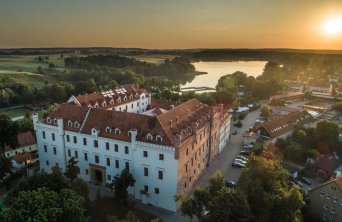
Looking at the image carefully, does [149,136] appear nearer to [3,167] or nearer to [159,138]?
[159,138]

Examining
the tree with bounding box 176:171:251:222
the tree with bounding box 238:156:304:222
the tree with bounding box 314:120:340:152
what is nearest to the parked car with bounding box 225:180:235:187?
the tree with bounding box 238:156:304:222

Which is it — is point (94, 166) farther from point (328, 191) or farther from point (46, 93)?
point (46, 93)

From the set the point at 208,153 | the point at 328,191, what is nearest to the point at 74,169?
the point at 208,153

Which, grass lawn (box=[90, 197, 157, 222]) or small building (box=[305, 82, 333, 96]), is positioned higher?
small building (box=[305, 82, 333, 96])

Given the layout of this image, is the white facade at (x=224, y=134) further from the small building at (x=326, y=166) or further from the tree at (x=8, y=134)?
the tree at (x=8, y=134)

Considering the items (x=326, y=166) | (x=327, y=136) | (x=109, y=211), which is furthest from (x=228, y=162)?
(x=109, y=211)

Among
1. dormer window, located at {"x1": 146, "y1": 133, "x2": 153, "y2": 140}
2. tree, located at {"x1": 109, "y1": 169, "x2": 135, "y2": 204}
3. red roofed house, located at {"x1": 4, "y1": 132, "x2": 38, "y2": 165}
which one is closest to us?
tree, located at {"x1": 109, "y1": 169, "x2": 135, "y2": 204}

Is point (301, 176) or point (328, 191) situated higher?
point (328, 191)

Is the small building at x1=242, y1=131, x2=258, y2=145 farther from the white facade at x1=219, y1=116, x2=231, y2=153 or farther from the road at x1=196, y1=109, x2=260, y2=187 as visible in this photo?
the white facade at x1=219, y1=116, x2=231, y2=153
